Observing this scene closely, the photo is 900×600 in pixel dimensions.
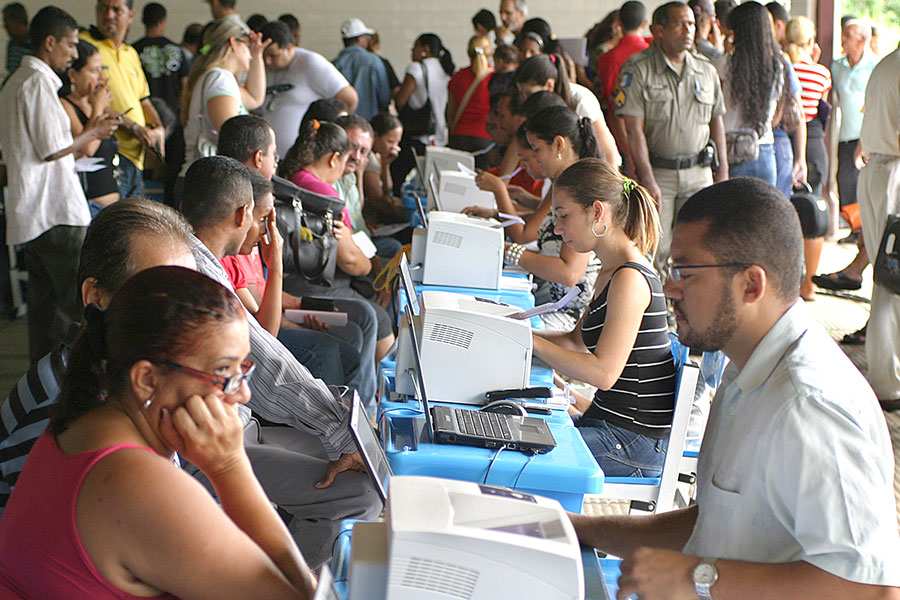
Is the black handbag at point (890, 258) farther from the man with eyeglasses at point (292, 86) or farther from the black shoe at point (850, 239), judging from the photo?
the black shoe at point (850, 239)

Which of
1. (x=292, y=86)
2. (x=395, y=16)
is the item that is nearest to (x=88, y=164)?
(x=292, y=86)

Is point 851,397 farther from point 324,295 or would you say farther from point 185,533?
point 324,295

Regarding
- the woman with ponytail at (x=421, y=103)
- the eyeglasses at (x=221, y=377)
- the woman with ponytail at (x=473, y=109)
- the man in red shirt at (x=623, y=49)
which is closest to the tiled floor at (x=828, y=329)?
the man in red shirt at (x=623, y=49)

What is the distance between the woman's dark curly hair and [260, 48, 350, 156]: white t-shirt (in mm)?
2199

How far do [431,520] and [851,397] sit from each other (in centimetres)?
57

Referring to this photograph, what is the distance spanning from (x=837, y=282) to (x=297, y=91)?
3554 millimetres

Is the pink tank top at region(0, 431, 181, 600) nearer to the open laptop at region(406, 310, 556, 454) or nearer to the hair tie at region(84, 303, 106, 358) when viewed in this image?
the hair tie at region(84, 303, 106, 358)

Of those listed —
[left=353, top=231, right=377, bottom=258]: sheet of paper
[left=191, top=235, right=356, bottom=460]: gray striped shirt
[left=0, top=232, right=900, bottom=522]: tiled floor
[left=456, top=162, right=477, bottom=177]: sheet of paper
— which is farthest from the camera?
[left=456, top=162, right=477, bottom=177]: sheet of paper

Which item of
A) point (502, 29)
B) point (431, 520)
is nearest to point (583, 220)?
point (431, 520)

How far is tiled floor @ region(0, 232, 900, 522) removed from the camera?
12.2 ft

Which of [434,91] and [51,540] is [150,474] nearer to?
[51,540]

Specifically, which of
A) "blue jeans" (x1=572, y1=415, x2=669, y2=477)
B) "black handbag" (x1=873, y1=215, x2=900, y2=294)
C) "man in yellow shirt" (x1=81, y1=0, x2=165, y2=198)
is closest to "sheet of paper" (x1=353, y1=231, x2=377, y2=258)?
"man in yellow shirt" (x1=81, y1=0, x2=165, y2=198)

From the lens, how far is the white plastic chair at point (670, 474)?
2068 mm

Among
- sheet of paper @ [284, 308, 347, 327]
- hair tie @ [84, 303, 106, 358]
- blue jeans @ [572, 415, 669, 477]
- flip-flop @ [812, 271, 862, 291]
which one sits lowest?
flip-flop @ [812, 271, 862, 291]
